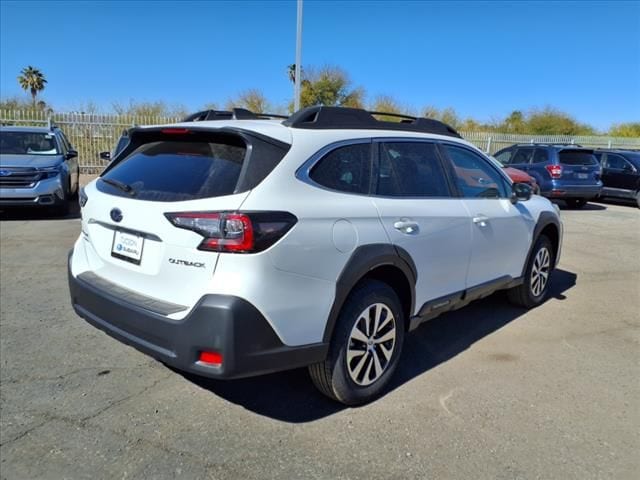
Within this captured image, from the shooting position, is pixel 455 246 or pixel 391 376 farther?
pixel 455 246

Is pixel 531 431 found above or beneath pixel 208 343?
beneath

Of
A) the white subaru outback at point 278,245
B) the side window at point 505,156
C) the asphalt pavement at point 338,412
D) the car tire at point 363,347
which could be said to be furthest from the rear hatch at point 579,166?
the car tire at point 363,347

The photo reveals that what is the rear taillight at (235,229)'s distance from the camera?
7.77 ft

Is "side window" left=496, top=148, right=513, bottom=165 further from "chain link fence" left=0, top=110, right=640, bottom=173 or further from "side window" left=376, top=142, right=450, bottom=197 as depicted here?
"side window" left=376, top=142, right=450, bottom=197

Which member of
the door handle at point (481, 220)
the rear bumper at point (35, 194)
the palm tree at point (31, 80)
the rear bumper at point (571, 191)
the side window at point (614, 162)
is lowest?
the rear bumper at point (35, 194)

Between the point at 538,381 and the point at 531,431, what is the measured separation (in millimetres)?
721

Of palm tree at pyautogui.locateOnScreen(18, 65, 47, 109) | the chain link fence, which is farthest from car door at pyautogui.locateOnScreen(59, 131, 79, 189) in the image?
palm tree at pyautogui.locateOnScreen(18, 65, 47, 109)

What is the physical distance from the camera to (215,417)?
2.94m

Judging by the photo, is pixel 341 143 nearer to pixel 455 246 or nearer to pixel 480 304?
pixel 455 246

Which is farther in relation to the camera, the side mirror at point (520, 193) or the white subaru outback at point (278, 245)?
the side mirror at point (520, 193)

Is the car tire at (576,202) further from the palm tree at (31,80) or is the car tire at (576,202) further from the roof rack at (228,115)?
the palm tree at (31,80)

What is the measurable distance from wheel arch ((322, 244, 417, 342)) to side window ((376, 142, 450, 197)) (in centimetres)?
42

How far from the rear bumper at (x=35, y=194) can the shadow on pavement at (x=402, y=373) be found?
710 cm

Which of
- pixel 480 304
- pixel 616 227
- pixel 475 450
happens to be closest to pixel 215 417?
pixel 475 450
